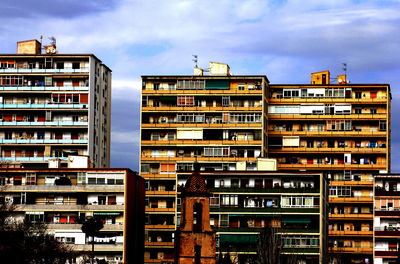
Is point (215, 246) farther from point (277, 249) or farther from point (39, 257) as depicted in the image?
point (39, 257)

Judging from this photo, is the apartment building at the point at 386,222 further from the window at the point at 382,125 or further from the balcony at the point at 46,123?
the balcony at the point at 46,123

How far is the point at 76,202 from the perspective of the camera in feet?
481

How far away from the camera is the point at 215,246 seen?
13588 centimetres

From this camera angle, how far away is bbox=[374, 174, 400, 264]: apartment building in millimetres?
157000

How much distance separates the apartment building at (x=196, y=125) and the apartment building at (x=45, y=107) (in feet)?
27.4

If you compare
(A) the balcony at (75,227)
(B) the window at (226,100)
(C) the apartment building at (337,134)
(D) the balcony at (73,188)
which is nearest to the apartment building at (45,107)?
(B) the window at (226,100)

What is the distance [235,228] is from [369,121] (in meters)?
35.3

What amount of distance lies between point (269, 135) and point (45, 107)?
31722mm

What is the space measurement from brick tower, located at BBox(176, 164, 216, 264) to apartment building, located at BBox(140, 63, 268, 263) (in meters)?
29.0

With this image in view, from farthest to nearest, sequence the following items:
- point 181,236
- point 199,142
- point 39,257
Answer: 1. point 199,142
2. point 181,236
3. point 39,257

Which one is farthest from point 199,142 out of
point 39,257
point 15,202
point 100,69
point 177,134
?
point 39,257

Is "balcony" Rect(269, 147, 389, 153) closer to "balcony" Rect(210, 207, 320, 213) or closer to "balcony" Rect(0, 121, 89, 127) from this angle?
"balcony" Rect(0, 121, 89, 127)

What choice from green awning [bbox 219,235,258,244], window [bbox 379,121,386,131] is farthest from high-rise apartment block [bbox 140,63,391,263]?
green awning [bbox 219,235,258,244]

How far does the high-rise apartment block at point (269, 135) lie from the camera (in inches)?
6580
